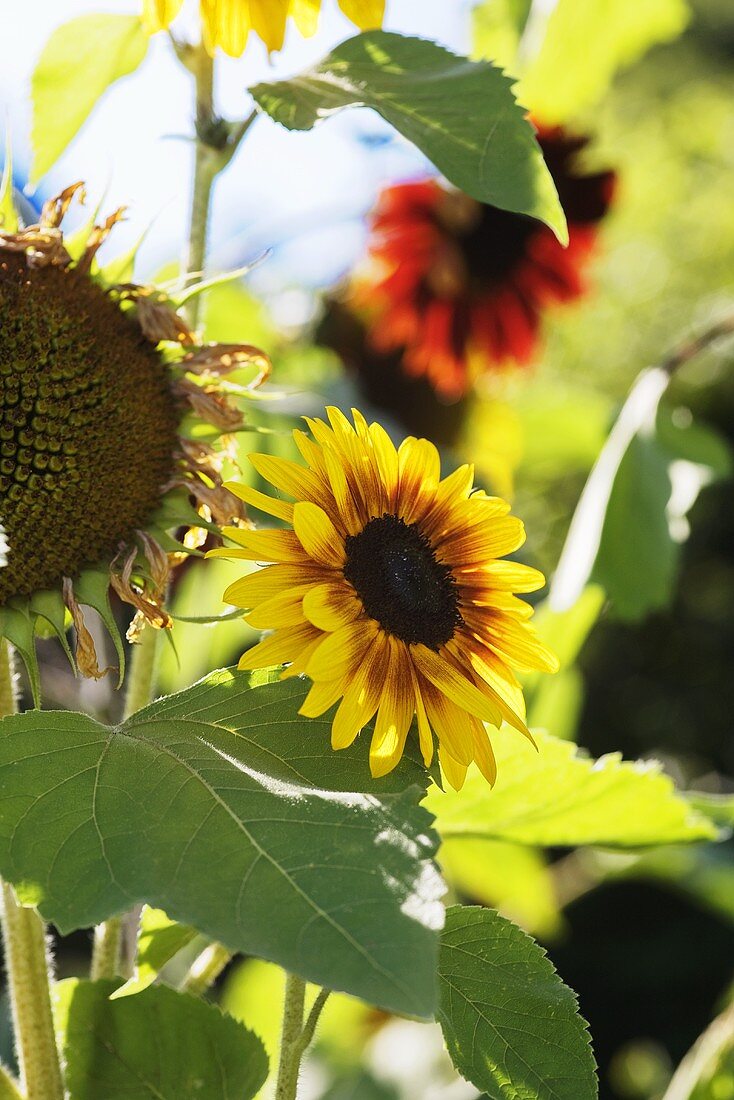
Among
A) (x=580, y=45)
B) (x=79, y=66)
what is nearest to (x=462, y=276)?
(x=580, y=45)

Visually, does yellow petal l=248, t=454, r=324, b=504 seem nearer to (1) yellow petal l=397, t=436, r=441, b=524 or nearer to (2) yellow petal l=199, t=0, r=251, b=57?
(1) yellow petal l=397, t=436, r=441, b=524

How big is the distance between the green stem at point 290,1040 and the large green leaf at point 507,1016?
0.04 metres

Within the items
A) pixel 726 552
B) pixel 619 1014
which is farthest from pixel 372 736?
pixel 726 552

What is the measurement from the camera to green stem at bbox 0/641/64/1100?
38cm

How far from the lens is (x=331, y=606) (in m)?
0.36

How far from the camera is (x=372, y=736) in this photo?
0.35 metres

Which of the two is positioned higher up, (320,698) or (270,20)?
(270,20)

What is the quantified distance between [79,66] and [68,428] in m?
0.17

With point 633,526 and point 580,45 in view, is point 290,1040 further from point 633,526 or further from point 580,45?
point 580,45

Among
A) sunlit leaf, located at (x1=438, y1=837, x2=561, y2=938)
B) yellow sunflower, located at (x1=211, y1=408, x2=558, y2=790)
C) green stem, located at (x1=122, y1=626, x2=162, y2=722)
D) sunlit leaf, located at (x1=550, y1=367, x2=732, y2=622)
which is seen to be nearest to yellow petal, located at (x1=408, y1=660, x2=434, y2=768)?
yellow sunflower, located at (x1=211, y1=408, x2=558, y2=790)

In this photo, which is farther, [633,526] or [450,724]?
[633,526]

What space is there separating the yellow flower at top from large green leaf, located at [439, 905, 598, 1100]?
0.28m

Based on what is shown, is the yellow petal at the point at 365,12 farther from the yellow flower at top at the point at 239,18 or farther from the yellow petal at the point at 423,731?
the yellow petal at the point at 423,731

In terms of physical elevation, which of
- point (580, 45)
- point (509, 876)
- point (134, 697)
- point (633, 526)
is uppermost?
point (580, 45)
